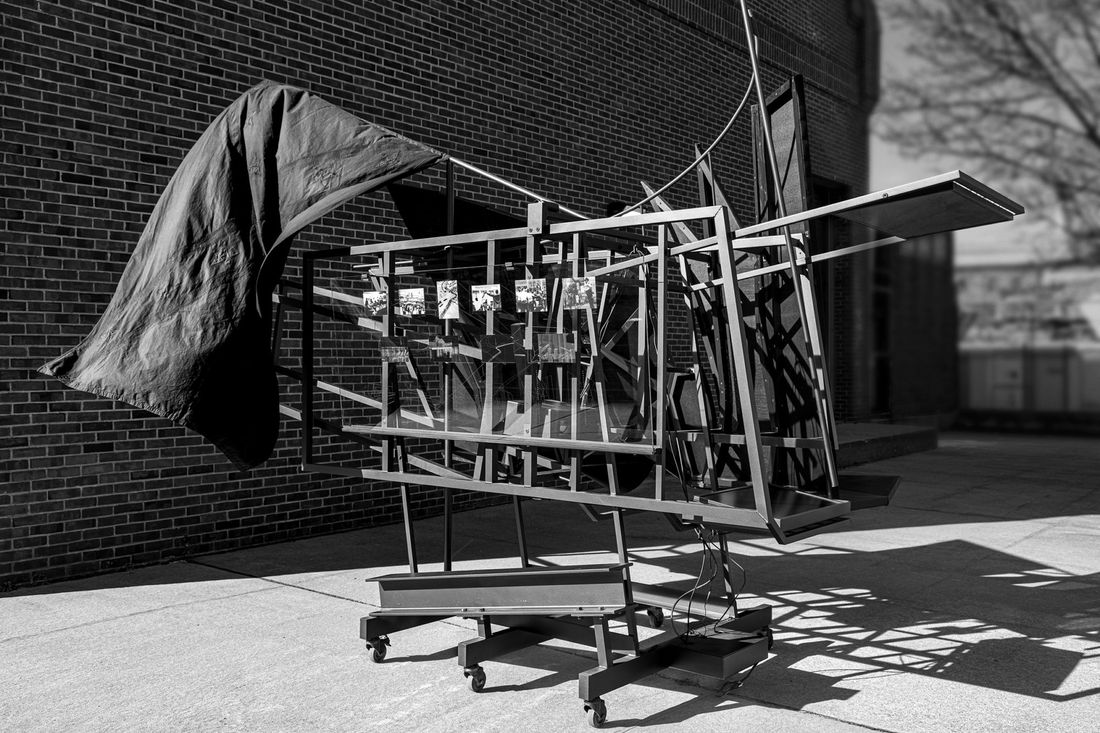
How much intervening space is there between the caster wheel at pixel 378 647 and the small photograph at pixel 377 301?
5.21 ft

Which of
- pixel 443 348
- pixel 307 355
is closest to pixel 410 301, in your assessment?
pixel 443 348

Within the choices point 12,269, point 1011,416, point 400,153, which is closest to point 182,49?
point 12,269

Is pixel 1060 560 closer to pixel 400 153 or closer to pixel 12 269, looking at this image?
pixel 400 153

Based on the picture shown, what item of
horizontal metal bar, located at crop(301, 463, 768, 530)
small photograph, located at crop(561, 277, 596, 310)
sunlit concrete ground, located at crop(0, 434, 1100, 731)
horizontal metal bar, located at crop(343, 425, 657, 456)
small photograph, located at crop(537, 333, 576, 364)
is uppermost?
small photograph, located at crop(561, 277, 596, 310)

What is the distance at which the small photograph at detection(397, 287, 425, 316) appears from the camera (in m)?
4.95

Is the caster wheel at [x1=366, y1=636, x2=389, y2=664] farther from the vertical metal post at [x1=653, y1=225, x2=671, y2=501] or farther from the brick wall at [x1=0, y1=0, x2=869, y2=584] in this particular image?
the brick wall at [x1=0, y1=0, x2=869, y2=584]

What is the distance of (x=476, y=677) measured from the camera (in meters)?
4.52

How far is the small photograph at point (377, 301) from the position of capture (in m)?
5.05

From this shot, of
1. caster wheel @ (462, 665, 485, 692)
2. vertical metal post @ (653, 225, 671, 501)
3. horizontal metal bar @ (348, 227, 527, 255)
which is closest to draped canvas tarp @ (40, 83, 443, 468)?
horizontal metal bar @ (348, 227, 527, 255)

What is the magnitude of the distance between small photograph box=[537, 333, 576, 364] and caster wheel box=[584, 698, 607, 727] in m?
1.41

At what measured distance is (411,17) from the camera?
8930 mm

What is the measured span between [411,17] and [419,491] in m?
4.16

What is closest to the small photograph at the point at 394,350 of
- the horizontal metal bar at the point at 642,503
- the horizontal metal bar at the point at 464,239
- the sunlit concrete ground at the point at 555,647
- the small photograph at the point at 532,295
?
the horizontal metal bar at the point at 464,239

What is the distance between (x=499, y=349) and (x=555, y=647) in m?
1.65
